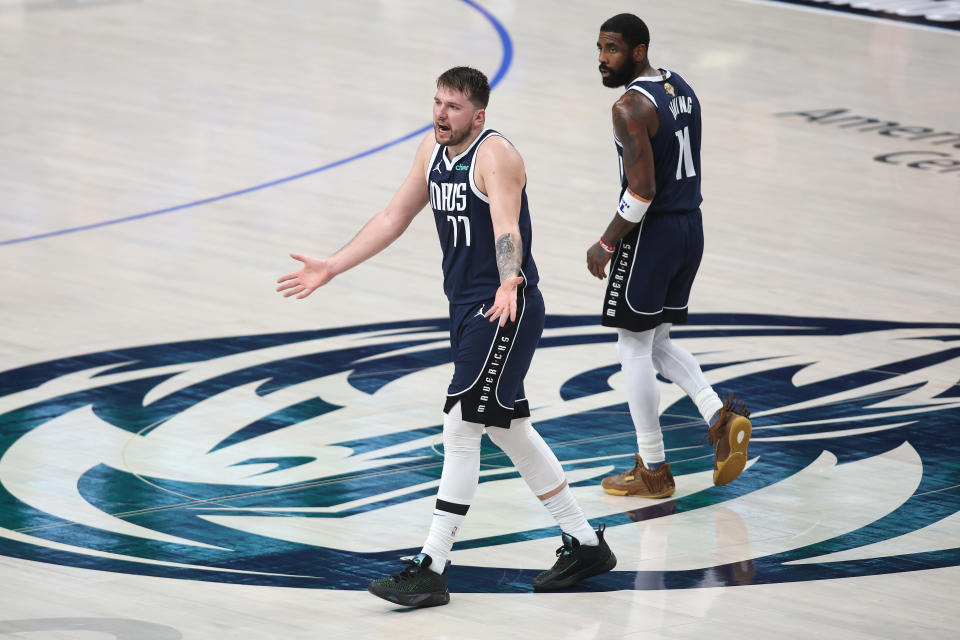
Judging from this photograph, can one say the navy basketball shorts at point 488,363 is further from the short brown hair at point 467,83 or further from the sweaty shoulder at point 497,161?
the short brown hair at point 467,83

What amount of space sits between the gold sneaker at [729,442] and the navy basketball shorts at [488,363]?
1.20 metres

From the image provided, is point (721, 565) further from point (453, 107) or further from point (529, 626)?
point (453, 107)

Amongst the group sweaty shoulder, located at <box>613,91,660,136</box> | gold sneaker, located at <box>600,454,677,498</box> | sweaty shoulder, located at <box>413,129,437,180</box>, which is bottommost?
gold sneaker, located at <box>600,454,677,498</box>

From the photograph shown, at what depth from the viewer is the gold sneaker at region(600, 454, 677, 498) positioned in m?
6.38

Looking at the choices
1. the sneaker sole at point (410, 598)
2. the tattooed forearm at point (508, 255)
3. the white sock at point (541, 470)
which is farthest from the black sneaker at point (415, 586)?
the tattooed forearm at point (508, 255)

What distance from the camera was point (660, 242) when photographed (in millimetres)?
6258

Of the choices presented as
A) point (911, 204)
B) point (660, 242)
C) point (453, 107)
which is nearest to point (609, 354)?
point (660, 242)

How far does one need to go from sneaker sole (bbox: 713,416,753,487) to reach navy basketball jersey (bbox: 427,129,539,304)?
1236 millimetres

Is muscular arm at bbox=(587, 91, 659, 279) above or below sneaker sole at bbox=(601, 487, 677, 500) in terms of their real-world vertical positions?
above

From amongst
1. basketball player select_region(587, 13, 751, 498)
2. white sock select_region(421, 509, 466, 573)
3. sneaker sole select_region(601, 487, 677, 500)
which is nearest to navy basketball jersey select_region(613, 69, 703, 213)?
basketball player select_region(587, 13, 751, 498)

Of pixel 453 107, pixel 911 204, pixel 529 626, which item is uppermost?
pixel 453 107

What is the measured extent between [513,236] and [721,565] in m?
1.43

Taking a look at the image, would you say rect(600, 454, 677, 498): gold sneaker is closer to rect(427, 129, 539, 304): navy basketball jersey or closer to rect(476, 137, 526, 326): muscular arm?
rect(427, 129, 539, 304): navy basketball jersey

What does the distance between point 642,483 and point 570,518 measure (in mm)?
968
